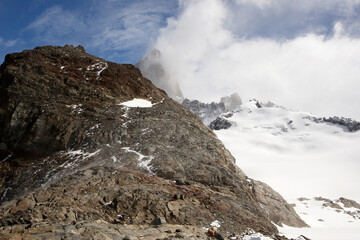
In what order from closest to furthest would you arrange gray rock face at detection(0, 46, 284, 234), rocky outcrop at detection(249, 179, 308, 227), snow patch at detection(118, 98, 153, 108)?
1. gray rock face at detection(0, 46, 284, 234)
2. snow patch at detection(118, 98, 153, 108)
3. rocky outcrop at detection(249, 179, 308, 227)

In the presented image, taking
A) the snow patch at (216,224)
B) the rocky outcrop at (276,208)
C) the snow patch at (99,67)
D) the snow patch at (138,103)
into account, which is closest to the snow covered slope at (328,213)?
the rocky outcrop at (276,208)

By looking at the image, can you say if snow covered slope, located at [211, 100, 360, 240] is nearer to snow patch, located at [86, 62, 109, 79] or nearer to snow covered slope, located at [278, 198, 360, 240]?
snow covered slope, located at [278, 198, 360, 240]

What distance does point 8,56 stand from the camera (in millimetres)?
42438

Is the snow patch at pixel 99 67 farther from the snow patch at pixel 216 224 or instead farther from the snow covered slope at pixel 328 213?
the snow covered slope at pixel 328 213

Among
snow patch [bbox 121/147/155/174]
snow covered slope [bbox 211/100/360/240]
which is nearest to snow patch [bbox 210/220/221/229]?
snow patch [bbox 121/147/155/174]

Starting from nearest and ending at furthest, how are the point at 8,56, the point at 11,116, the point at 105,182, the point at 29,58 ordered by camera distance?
the point at 105,182
the point at 11,116
the point at 29,58
the point at 8,56

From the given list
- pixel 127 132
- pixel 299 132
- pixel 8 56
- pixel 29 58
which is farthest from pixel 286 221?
pixel 299 132

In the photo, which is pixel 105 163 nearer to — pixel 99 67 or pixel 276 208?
pixel 99 67

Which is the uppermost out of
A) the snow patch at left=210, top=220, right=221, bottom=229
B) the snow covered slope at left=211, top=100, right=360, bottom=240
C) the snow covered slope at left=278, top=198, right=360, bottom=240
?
the snow covered slope at left=211, top=100, right=360, bottom=240

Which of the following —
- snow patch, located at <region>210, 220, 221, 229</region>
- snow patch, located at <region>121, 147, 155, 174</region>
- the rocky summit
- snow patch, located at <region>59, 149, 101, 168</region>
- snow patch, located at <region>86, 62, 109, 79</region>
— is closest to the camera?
the rocky summit

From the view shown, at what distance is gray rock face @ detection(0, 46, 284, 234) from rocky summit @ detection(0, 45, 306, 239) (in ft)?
0.35

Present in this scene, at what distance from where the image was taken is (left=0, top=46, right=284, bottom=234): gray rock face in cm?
1778

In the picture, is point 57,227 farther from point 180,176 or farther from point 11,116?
point 11,116

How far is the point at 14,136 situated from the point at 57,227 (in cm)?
2308
